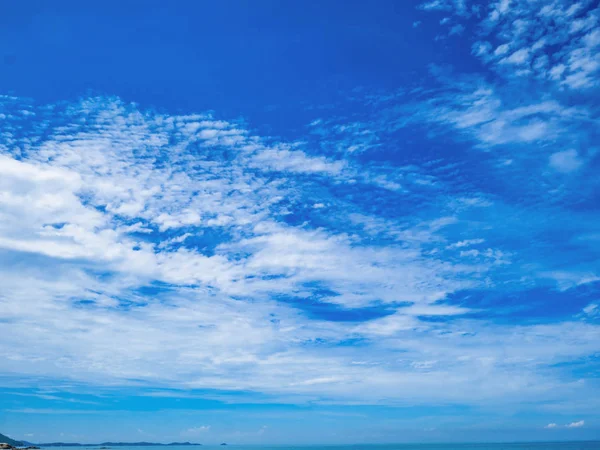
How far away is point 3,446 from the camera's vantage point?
329 ft
